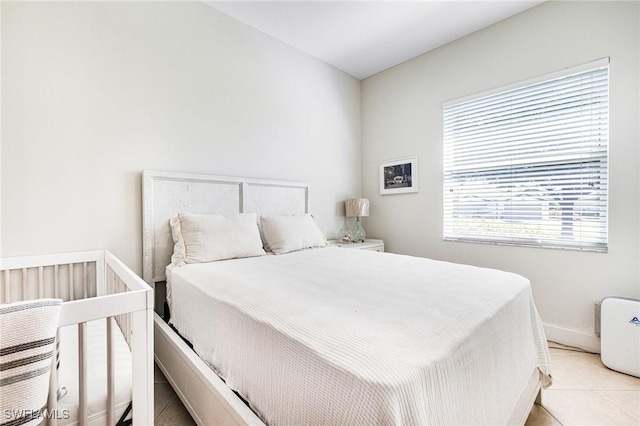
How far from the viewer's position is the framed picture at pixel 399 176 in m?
3.15

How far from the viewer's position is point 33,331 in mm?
643

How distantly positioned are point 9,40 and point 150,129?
0.79 meters

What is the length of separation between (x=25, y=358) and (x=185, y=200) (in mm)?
1656

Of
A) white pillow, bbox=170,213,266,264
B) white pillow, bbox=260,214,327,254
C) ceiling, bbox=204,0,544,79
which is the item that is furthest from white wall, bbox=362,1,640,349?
white pillow, bbox=170,213,266,264

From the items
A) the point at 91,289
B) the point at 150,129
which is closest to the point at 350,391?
the point at 91,289

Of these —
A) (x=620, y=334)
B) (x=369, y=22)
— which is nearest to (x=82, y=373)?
(x=620, y=334)

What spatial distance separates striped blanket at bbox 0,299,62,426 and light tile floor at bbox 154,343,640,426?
958 mm

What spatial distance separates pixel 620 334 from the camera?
1861mm

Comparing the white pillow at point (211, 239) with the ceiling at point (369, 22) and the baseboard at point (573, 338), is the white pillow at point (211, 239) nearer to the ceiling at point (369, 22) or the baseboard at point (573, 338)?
the ceiling at point (369, 22)

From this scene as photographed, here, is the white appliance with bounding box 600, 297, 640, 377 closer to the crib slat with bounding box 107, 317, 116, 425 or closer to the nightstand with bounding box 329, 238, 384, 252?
the nightstand with bounding box 329, 238, 384, 252

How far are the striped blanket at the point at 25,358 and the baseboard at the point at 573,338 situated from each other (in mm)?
3121

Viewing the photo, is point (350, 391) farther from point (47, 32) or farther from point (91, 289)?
point (47, 32)

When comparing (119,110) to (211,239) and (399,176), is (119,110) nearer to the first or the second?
(211,239)

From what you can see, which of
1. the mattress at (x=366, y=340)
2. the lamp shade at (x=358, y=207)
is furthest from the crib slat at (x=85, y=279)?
the lamp shade at (x=358, y=207)
